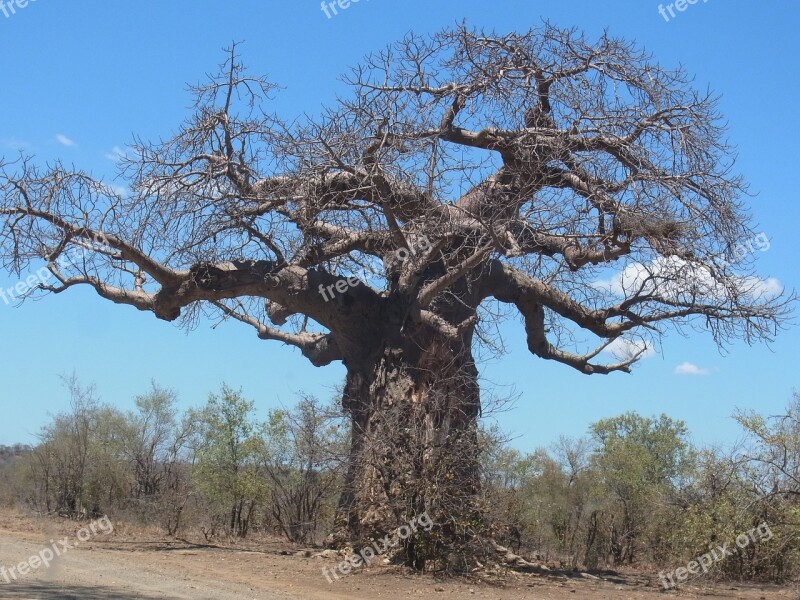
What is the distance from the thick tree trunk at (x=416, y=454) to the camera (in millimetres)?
8555

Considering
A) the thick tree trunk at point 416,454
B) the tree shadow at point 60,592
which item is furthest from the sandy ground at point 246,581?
the thick tree trunk at point 416,454

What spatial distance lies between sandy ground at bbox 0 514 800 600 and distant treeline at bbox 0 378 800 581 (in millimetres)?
750

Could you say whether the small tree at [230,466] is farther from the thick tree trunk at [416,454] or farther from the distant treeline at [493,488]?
the thick tree trunk at [416,454]

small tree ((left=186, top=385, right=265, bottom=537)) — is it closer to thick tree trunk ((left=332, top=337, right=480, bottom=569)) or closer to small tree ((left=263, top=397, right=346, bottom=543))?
small tree ((left=263, top=397, right=346, bottom=543))

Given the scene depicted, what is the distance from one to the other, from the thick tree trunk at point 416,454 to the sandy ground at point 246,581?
16.8 inches

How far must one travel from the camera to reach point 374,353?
34.0 feet

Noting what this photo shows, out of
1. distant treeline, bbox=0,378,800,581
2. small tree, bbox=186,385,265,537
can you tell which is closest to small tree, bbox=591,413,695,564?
distant treeline, bbox=0,378,800,581

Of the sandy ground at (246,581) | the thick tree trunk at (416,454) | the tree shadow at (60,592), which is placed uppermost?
the thick tree trunk at (416,454)

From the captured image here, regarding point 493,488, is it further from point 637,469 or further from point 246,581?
point 637,469

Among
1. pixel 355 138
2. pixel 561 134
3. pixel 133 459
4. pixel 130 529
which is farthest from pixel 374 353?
pixel 133 459

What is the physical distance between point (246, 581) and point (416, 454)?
6.32ft

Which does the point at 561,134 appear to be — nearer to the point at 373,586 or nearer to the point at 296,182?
the point at 296,182

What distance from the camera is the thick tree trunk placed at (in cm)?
855

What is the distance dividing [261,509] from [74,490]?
165 inches
